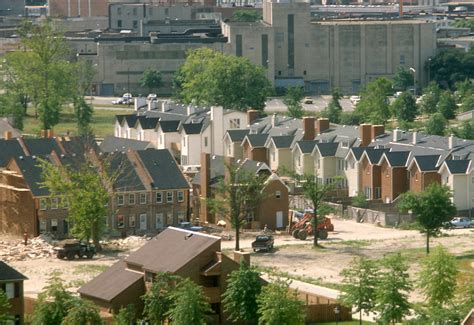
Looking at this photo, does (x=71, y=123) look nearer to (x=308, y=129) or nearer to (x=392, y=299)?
(x=308, y=129)

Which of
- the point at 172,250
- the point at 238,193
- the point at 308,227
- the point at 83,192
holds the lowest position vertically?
the point at 308,227

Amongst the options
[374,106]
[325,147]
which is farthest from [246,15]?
[325,147]

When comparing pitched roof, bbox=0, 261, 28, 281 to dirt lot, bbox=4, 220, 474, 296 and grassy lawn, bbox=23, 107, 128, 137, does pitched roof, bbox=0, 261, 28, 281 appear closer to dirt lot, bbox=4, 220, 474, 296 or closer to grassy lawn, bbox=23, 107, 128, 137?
dirt lot, bbox=4, 220, 474, 296

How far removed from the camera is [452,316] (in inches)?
2061

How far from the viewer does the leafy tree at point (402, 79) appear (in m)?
144

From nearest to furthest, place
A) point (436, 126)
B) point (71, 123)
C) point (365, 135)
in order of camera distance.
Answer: point (365, 135) → point (436, 126) → point (71, 123)

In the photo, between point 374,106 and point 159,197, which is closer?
point 159,197

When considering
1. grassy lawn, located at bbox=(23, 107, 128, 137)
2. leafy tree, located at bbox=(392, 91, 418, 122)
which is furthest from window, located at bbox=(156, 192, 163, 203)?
leafy tree, located at bbox=(392, 91, 418, 122)

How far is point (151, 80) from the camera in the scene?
463 ft

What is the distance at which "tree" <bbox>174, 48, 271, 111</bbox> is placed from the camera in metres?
122

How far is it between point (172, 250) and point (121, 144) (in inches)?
1525

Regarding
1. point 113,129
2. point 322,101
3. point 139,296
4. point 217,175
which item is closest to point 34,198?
point 217,175

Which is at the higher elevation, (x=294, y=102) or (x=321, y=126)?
(x=294, y=102)

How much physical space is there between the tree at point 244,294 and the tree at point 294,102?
61627mm
